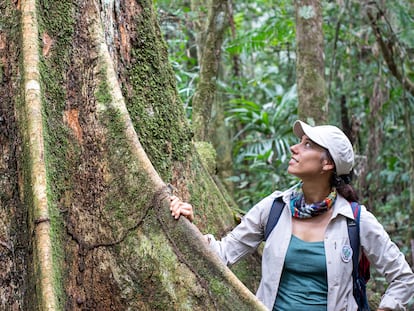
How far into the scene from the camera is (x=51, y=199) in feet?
9.79

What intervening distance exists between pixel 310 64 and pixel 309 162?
259 cm

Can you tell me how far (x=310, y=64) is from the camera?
6082mm

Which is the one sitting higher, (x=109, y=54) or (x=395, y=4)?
(x=395, y=4)

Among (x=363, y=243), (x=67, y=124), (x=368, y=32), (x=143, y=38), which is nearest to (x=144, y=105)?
(x=143, y=38)

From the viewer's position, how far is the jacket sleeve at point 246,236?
149 inches

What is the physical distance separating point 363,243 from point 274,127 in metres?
6.23

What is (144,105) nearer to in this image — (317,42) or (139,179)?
(139,179)

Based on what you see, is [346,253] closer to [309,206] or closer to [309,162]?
[309,206]

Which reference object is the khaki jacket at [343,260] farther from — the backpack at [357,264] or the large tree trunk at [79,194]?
→ the large tree trunk at [79,194]

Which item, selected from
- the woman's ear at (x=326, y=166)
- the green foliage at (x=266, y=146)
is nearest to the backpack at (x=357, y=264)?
the woman's ear at (x=326, y=166)

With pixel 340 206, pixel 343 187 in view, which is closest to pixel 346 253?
pixel 340 206

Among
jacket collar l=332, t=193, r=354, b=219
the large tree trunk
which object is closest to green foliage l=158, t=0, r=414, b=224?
jacket collar l=332, t=193, r=354, b=219

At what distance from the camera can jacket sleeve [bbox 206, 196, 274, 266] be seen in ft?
12.4

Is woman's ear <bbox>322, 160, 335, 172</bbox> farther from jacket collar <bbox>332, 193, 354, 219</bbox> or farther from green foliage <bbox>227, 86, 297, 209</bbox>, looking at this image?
green foliage <bbox>227, 86, 297, 209</bbox>
